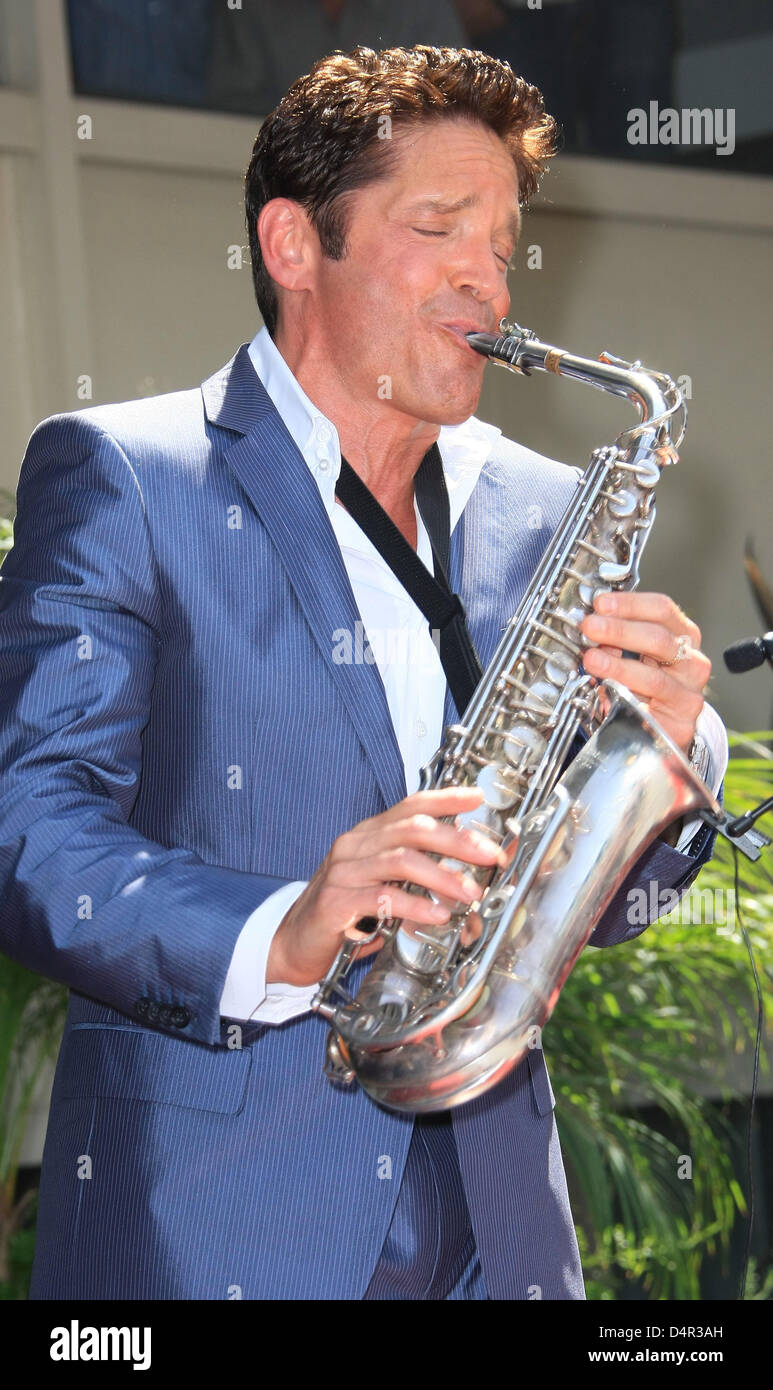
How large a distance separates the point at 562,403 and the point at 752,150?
966 millimetres

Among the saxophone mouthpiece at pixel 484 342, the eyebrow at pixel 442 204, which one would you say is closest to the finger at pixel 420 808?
the saxophone mouthpiece at pixel 484 342

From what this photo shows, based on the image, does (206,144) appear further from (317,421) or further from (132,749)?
(132,749)

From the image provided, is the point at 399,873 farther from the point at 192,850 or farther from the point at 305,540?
the point at 305,540

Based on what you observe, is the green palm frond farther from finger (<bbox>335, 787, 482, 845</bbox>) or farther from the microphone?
finger (<bbox>335, 787, 482, 845</bbox>)

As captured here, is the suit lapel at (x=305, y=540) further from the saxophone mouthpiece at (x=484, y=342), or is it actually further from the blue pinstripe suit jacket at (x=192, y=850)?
the saxophone mouthpiece at (x=484, y=342)

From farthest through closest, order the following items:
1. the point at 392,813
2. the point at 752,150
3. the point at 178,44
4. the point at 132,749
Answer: the point at 752,150 → the point at 178,44 → the point at 132,749 → the point at 392,813

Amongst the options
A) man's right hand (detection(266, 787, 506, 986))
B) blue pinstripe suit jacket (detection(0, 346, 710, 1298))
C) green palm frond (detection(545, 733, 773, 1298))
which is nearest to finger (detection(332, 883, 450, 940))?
man's right hand (detection(266, 787, 506, 986))

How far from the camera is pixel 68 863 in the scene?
1407 millimetres

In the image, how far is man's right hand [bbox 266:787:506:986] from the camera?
51.6 inches

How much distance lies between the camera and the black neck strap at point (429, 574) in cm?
180

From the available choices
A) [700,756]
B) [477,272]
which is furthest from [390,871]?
[477,272]

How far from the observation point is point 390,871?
1.32 metres

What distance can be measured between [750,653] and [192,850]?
0.69 metres

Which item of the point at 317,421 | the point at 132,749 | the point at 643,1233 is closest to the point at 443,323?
the point at 317,421
